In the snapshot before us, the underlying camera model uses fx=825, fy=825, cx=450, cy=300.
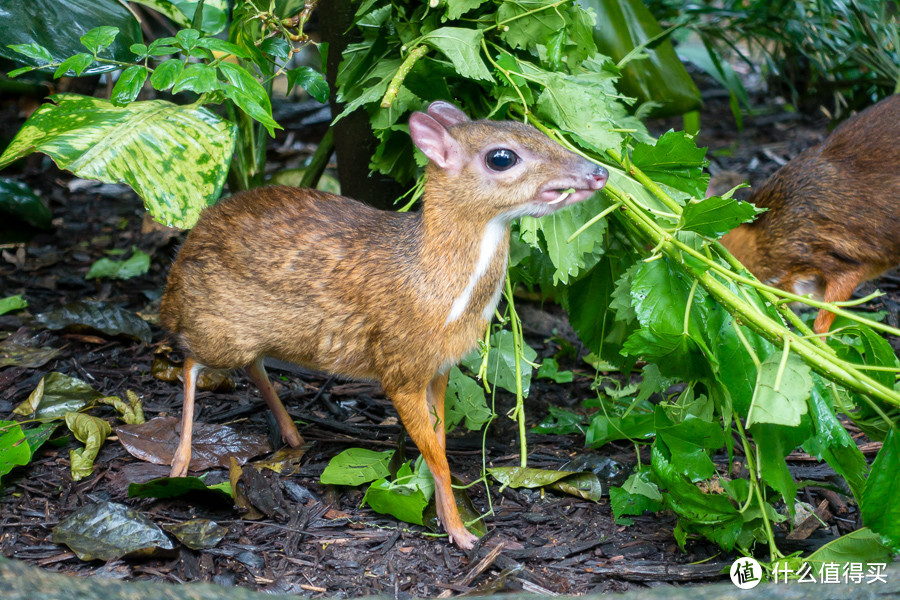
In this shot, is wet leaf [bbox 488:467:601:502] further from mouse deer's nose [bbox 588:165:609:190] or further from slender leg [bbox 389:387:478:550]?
mouse deer's nose [bbox 588:165:609:190]

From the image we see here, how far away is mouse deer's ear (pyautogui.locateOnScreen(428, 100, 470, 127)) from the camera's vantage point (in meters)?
3.31

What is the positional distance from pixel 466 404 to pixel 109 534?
1588 mm

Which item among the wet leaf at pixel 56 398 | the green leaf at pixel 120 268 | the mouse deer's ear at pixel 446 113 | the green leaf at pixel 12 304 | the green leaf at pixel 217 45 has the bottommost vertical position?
the wet leaf at pixel 56 398

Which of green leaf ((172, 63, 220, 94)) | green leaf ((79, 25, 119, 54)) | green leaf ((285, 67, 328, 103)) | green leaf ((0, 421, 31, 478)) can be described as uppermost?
green leaf ((79, 25, 119, 54))

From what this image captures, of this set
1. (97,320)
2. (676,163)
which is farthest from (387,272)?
(97,320)

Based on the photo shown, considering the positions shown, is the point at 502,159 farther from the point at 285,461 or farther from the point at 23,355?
the point at 23,355

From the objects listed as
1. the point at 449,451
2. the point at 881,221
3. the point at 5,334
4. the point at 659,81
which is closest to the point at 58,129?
the point at 5,334

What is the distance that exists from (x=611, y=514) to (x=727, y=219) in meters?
1.35

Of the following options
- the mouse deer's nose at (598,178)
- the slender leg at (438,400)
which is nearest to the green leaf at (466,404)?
the slender leg at (438,400)

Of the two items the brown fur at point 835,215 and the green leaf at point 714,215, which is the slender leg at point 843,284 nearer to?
the brown fur at point 835,215

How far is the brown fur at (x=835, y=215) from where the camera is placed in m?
5.39

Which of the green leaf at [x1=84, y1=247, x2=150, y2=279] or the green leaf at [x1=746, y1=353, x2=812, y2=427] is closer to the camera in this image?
the green leaf at [x1=746, y1=353, x2=812, y2=427]

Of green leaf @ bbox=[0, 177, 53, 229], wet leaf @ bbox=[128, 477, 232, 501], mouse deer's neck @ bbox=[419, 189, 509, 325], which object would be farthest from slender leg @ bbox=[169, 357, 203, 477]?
green leaf @ bbox=[0, 177, 53, 229]

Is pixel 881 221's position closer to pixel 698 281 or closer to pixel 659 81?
pixel 659 81
